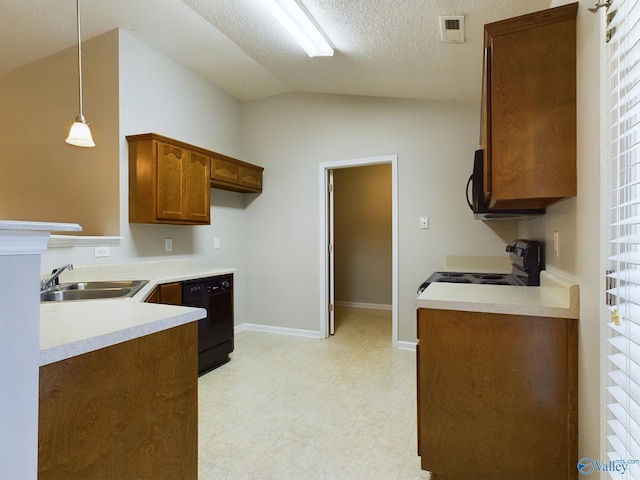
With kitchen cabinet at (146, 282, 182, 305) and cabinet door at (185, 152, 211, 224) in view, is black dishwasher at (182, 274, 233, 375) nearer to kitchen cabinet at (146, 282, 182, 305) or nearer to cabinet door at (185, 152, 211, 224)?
kitchen cabinet at (146, 282, 182, 305)

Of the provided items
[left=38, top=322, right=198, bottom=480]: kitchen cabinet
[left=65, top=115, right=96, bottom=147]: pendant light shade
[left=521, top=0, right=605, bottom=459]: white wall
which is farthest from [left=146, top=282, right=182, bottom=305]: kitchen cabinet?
[left=521, top=0, right=605, bottom=459]: white wall

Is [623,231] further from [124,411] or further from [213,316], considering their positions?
[213,316]

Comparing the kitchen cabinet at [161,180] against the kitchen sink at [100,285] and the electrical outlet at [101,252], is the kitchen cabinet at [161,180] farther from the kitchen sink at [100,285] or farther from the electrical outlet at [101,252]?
the kitchen sink at [100,285]

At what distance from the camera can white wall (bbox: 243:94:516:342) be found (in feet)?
10.9

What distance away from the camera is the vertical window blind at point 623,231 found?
0.83 meters

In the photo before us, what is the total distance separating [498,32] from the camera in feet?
4.65

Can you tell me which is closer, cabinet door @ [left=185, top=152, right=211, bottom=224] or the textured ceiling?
the textured ceiling

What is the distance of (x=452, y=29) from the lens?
6.31ft

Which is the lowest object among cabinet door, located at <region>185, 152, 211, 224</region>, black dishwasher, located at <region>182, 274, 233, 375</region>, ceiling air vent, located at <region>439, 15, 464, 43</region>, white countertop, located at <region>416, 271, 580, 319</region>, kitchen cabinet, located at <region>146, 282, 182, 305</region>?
black dishwasher, located at <region>182, 274, 233, 375</region>

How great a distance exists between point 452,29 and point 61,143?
10.8 feet

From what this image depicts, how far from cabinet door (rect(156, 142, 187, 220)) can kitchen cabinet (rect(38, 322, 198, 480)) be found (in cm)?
194

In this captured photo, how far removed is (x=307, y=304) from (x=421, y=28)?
292cm

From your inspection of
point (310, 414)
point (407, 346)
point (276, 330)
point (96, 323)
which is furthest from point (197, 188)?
point (407, 346)

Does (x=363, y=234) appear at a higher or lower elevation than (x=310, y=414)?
higher
